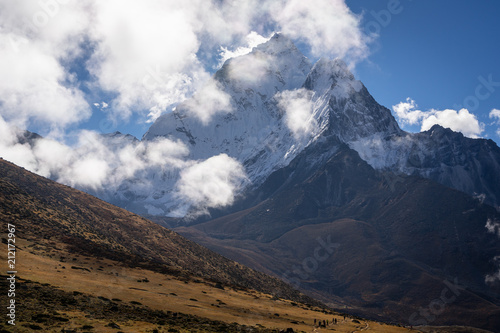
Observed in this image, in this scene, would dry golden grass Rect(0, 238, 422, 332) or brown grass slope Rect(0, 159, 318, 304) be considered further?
brown grass slope Rect(0, 159, 318, 304)

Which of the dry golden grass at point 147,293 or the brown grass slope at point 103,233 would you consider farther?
the brown grass slope at point 103,233

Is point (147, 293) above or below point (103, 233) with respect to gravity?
Answer: below

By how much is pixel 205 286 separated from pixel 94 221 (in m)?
73.7

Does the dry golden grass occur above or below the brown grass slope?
below

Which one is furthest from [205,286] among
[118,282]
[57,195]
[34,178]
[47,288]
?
[34,178]

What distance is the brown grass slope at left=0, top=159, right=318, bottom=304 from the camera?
97625 mm

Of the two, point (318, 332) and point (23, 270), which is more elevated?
point (23, 270)

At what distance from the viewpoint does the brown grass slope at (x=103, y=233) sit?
97625 mm

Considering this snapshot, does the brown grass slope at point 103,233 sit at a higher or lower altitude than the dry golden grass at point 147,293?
higher

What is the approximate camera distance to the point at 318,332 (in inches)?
2518

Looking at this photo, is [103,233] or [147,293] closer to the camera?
[147,293]

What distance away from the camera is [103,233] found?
140 m

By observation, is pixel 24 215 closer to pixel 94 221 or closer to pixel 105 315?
pixel 94 221

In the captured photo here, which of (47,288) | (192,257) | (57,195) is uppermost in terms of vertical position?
(57,195)
